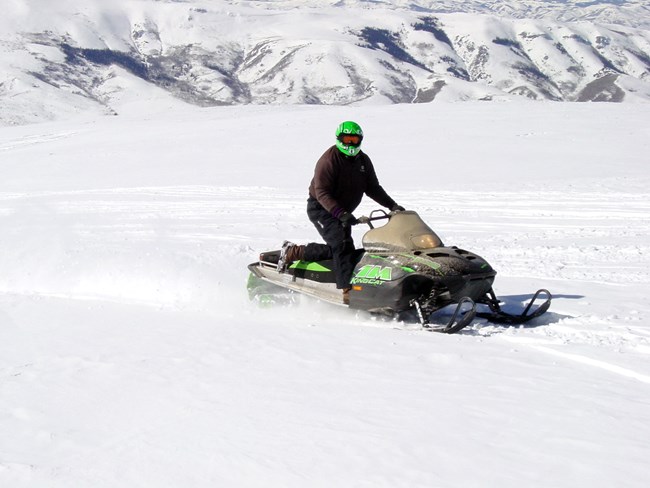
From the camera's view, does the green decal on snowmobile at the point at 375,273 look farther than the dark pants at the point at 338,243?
No

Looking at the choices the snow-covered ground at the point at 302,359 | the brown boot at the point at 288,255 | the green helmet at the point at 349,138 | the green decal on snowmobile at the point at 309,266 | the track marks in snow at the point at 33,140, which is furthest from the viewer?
the track marks in snow at the point at 33,140

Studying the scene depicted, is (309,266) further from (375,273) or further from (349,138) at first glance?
(349,138)

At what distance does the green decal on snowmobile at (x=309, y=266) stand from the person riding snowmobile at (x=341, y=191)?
0.15 meters

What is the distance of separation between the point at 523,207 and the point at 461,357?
8958mm

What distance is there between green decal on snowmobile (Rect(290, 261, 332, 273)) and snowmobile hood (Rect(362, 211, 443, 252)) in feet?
2.12

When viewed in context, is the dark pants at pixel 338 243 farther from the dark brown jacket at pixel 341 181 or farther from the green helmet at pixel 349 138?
the green helmet at pixel 349 138

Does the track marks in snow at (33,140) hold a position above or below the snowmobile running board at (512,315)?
below

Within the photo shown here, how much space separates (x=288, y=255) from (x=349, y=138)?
1535 millimetres

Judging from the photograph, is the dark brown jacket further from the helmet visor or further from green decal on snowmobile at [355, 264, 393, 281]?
green decal on snowmobile at [355, 264, 393, 281]

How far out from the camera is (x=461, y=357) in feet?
17.1

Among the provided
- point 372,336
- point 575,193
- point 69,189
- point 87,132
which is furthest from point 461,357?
point 87,132

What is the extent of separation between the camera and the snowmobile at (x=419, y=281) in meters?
6.23

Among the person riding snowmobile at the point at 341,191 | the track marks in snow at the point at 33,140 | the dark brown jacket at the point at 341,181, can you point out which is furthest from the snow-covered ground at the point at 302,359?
the track marks in snow at the point at 33,140

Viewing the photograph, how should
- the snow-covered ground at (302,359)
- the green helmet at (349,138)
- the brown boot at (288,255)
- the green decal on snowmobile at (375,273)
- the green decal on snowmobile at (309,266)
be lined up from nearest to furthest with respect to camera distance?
the snow-covered ground at (302,359) < the green decal on snowmobile at (375,273) < the green helmet at (349,138) < the green decal on snowmobile at (309,266) < the brown boot at (288,255)
